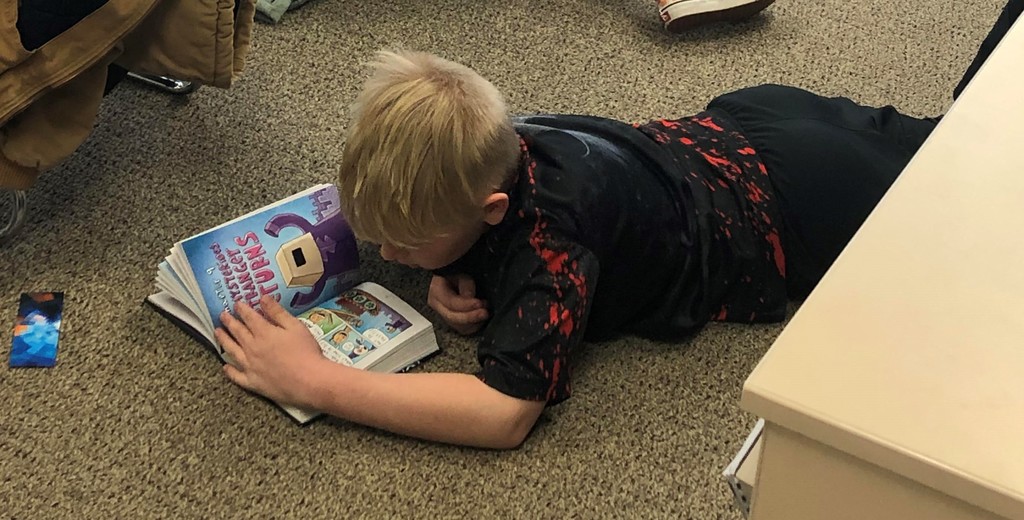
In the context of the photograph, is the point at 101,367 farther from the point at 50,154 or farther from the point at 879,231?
the point at 879,231

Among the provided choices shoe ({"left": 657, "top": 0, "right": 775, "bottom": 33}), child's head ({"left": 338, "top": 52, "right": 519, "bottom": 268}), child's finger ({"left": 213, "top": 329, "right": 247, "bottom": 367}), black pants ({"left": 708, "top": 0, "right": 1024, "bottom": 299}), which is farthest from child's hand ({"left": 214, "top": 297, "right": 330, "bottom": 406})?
shoe ({"left": 657, "top": 0, "right": 775, "bottom": 33})

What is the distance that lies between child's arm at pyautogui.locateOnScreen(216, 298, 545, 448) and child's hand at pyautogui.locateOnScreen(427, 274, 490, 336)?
14 cm

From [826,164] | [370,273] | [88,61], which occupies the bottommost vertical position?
[370,273]

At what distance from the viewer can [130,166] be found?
1483 mm

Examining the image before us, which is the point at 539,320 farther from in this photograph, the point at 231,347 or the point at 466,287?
the point at 231,347

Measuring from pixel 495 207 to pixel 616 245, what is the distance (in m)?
0.16

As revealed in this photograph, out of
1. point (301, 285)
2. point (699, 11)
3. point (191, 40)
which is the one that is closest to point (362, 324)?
point (301, 285)

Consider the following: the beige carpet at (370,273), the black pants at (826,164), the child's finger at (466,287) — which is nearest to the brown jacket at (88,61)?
the beige carpet at (370,273)

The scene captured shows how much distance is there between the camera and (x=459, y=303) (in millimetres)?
1213

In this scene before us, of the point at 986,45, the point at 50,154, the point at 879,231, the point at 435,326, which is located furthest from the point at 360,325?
the point at 986,45

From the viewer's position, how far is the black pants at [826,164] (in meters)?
1.19

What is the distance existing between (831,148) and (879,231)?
2.22 ft

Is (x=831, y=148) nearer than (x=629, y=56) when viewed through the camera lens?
Yes

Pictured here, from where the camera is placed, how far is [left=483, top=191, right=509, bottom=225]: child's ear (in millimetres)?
1033
